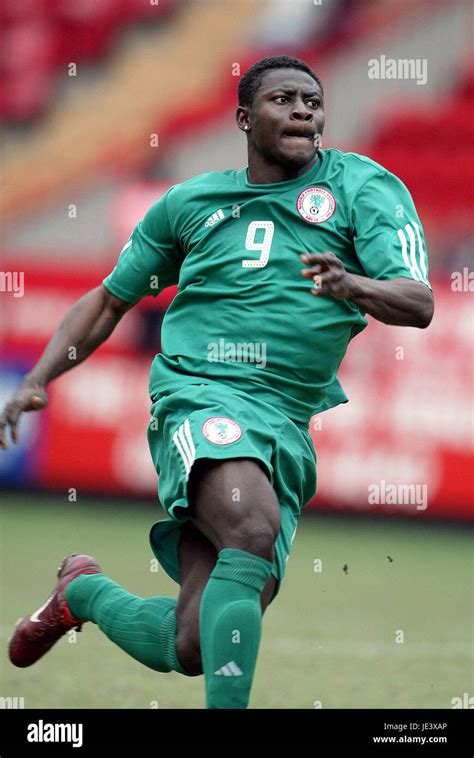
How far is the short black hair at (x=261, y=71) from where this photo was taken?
4441 mm

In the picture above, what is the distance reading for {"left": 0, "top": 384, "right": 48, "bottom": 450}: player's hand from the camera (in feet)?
14.8

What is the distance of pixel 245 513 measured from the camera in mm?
3824

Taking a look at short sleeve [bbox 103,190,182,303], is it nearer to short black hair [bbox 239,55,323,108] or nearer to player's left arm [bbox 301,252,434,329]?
short black hair [bbox 239,55,323,108]

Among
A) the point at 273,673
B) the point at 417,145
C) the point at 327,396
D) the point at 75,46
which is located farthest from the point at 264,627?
the point at 75,46

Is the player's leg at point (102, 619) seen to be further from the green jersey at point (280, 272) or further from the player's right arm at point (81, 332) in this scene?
the green jersey at point (280, 272)

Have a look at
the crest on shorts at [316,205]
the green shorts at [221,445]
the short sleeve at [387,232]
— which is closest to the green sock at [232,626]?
the green shorts at [221,445]

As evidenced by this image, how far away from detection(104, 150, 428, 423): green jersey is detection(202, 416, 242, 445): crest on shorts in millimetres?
219

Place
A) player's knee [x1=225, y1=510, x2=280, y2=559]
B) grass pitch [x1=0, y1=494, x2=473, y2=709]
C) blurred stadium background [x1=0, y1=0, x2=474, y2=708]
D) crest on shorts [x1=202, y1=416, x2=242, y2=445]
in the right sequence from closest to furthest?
player's knee [x1=225, y1=510, x2=280, y2=559] < crest on shorts [x1=202, y1=416, x2=242, y2=445] < grass pitch [x1=0, y1=494, x2=473, y2=709] < blurred stadium background [x1=0, y1=0, x2=474, y2=708]

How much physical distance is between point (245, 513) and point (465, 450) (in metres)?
7.17

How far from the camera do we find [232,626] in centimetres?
379

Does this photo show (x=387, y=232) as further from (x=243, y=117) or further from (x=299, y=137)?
(x=243, y=117)

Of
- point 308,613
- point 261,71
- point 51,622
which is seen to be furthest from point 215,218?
point 308,613

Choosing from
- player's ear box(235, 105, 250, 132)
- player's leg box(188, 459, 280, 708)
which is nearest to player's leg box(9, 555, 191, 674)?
player's leg box(188, 459, 280, 708)

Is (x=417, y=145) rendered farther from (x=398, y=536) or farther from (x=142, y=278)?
(x=142, y=278)
